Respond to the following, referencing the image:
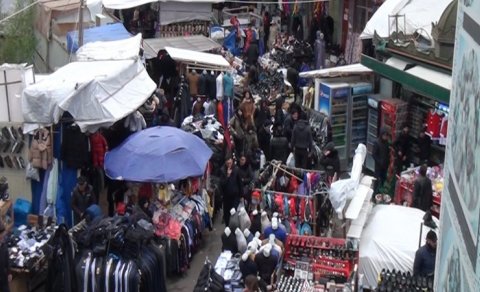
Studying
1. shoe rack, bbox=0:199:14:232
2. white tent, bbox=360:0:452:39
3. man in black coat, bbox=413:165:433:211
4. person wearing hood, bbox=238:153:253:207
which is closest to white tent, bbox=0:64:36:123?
shoe rack, bbox=0:199:14:232

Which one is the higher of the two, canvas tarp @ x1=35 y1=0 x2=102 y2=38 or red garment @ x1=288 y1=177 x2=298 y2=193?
canvas tarp @ x1=35 y1=0 x2=102 y2=38

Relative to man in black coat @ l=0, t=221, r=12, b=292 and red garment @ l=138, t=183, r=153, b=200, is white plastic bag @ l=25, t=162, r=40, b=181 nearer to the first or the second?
red garment @ l=138, t=183, r=153, b=200

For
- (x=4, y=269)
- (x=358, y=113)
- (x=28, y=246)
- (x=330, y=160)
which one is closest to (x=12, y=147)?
(x=28, y=246)

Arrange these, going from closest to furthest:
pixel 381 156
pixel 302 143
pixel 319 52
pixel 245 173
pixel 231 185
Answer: pixel 231 185
pixel 245 173
pixel 302 143
pixel 381 156
pixel 319 52

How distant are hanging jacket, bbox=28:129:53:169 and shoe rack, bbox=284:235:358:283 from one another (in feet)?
13.7

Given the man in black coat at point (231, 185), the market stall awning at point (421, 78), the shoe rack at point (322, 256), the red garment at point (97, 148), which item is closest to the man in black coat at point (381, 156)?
the market stall awning at point (421, 78)

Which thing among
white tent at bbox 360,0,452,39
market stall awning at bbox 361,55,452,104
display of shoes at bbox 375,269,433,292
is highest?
white tent at bbox 360,0,452,39

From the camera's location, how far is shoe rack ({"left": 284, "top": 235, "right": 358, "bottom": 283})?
990 cm

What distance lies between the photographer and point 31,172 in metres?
12.4

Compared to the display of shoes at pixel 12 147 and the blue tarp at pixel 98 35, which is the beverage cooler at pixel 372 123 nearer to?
the blue tarp at pixel 98 35

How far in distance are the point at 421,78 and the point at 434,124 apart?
1.12 metres

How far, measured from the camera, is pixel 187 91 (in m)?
17.7

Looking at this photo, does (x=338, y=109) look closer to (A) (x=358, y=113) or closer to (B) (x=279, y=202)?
(A) (x=358, y=113)

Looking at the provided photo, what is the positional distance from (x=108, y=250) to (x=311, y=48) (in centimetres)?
1521
